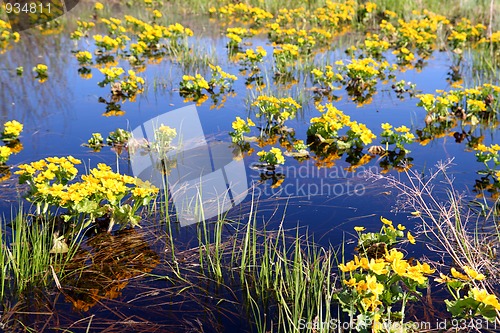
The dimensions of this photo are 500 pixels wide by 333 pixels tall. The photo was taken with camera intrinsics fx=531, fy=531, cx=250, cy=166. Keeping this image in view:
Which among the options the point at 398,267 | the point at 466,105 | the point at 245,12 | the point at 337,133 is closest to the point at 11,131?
the point at 337,133

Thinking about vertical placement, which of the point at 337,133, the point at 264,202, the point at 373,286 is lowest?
the point at 264,202

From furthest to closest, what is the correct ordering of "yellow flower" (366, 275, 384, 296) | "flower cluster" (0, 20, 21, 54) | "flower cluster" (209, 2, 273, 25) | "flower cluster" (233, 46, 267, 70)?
1. "flower cluster" (209, 2, 273, 25)
2. "flower cluster" (0, 20, 21, 54)
3. "flower cluster" (233, 46, 267, 70)
4. "yellow flower" (366, 275, 384, 296)

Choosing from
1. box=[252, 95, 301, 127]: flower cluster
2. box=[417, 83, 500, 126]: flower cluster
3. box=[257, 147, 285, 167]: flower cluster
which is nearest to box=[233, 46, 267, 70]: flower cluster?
box=[252, 95, 301, 127]: flower cluster

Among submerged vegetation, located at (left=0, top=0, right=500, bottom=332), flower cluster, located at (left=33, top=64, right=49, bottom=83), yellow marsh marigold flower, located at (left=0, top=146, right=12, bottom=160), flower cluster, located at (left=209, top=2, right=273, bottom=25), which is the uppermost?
flower cluster, located at (left=209, top=2, right=273, bottom=25)

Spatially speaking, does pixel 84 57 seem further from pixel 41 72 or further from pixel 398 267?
pixel 398 267

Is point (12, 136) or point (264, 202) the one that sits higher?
point (12, 136)

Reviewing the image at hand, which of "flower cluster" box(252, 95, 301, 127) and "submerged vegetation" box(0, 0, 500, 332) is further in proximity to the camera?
"flower cluster" box(252, 95, 301, 127)

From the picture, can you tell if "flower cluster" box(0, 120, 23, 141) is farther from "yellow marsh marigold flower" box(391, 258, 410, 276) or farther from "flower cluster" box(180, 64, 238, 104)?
"yellow marsh marigold flower" box(391, 258, 410, 276)

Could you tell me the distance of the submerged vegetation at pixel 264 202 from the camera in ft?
7.69

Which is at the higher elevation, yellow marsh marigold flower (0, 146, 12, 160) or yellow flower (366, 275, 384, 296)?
yellow marsh marigold flower (0, 146, 12, 160)

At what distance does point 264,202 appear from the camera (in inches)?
137

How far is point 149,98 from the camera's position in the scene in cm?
583

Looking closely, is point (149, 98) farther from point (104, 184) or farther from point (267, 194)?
point (104, 184)

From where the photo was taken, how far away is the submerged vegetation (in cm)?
234
